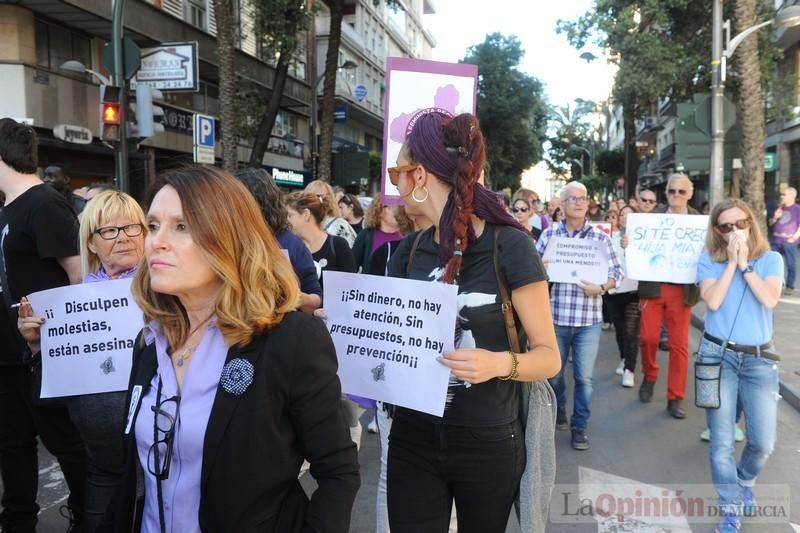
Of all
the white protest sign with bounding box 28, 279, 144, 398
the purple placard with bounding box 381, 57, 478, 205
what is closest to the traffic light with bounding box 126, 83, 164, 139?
the purple placard with bounding box 381, 57, 478, 205

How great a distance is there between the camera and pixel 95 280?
3.07 meters

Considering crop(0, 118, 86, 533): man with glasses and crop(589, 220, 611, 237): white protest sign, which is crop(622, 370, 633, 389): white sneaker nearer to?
crop(589, 220, 611, 237): white protest sign

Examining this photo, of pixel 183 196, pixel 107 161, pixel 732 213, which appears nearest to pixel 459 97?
pixel 732 213

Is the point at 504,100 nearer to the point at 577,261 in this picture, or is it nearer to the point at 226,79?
the point at 226,79

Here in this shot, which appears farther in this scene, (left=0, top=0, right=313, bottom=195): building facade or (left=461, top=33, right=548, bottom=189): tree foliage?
(left=461, top=33, right=548, bottom=189): tree foliage

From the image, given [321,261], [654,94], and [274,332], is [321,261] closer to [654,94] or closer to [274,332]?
[274,332]

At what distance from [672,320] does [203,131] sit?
770cm

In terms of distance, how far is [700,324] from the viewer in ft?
33.6

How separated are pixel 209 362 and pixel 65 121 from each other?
1702 centimetres

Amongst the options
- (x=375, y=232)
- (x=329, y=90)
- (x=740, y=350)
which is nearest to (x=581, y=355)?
(x=740, y=350)

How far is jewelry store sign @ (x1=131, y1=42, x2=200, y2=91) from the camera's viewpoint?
10461mm

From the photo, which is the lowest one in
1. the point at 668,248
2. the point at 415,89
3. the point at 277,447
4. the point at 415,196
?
the point at 277,447

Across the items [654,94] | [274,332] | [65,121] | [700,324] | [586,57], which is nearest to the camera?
[274,332]

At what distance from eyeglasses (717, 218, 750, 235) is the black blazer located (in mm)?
3081
